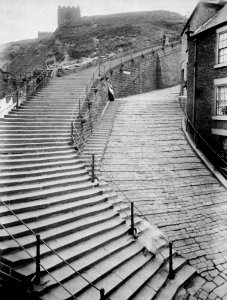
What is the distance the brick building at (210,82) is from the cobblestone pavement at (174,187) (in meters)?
1.41

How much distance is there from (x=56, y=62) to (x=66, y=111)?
112 feet

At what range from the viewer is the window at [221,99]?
13603 mm

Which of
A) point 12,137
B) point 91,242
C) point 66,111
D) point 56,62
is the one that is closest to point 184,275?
point 91,242

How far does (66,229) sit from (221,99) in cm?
1071

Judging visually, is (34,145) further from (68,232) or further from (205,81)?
(205,81)

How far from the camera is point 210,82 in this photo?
14258 mm

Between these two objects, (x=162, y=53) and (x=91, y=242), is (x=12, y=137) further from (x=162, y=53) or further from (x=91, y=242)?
(x=162, y=53)

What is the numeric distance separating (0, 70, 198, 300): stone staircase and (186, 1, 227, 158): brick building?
729 centimetres

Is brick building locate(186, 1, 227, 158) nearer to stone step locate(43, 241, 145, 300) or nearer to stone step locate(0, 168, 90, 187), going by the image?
stone step locate(0, 168, 90, 187)

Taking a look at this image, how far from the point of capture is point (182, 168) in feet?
40.4

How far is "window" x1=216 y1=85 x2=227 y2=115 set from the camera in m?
13.6

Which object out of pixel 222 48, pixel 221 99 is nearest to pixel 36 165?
pixel 221 99

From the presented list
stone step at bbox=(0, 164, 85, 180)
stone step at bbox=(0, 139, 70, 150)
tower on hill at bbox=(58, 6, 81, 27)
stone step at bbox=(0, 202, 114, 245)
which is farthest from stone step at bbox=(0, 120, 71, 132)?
tower on hill at bbox=(58, 6, 81, 27)

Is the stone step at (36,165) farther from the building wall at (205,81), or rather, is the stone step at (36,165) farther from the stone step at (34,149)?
the building wall at (205,81)
